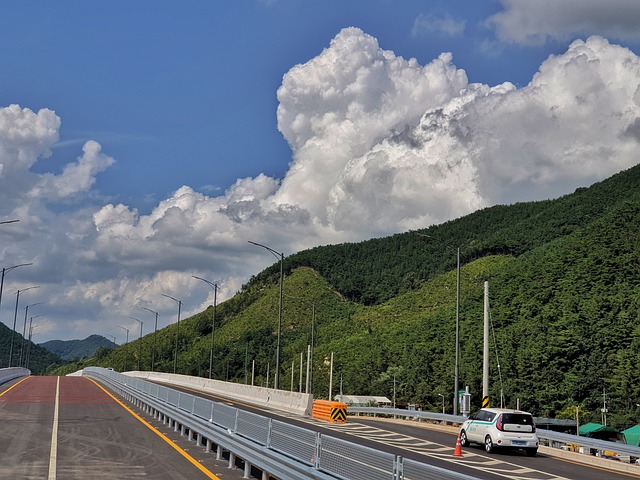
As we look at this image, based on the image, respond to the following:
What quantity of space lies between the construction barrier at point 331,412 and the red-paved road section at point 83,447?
9408mm

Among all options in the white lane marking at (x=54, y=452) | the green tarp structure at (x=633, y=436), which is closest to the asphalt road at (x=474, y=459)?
the white lane marking at (x=54, y=452)

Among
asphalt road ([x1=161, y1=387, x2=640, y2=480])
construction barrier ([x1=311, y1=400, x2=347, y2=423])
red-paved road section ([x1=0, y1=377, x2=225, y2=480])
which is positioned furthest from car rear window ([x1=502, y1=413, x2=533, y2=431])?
construction barrier ([x1=311, y1=400, x2=347, y2=423])

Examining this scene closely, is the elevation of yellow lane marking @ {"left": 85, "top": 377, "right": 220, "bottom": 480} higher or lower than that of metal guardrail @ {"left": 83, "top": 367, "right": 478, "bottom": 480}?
lower

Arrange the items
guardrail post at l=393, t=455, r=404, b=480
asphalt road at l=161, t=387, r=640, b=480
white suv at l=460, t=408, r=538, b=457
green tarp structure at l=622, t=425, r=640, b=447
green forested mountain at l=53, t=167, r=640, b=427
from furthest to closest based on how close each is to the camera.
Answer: green forested mountain at l=53, t=167, r=640, b=427 → green tarp structure at l=622, t=425, r=640, b=447 → white suv at l=460, t=408, r=538, b=457 → asphalt road at l=161, t=387, r=640, b=480 → guardrail post at l=393, t=455, r=404, b=480

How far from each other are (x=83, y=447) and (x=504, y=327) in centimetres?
8371

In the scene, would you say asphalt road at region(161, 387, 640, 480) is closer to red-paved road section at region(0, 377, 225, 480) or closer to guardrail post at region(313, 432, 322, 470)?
guardrail post at region(313, 432, 322, 470)

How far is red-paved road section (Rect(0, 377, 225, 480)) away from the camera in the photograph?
1723cm

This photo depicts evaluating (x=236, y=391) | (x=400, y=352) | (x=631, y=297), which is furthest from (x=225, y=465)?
(x=400, y=352)

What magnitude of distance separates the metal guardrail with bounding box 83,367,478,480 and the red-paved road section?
104 centimetres

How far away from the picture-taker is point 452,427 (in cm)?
4069

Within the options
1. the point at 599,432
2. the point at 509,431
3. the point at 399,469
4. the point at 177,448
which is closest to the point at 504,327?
the point at 599,432

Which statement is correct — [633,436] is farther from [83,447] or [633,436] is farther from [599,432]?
[83,447]

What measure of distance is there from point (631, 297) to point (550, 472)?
71.4 meters

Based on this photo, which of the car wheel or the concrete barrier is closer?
the car wheel
